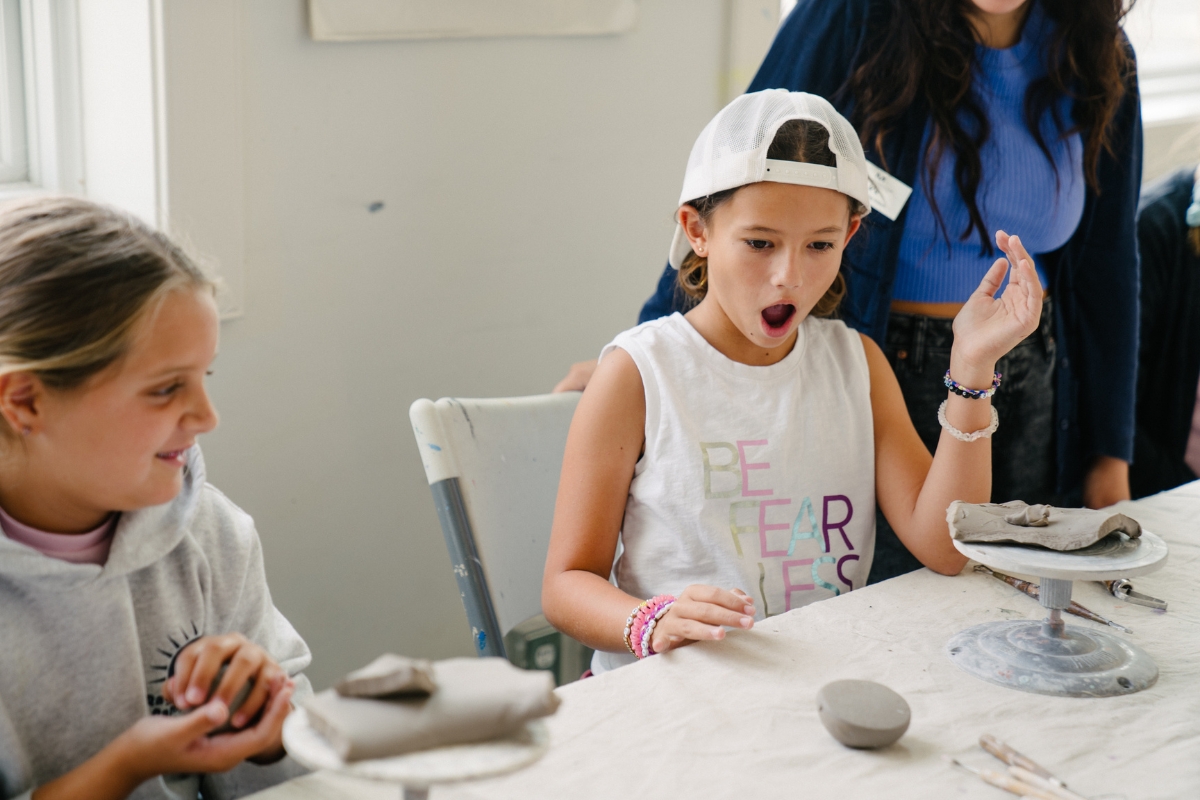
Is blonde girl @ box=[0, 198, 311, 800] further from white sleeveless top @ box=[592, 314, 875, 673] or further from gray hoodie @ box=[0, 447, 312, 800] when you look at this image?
white sleeveless top @ box=[592, 314, 875, 673]

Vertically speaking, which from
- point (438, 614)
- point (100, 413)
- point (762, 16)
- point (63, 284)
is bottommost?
point (438, 614)

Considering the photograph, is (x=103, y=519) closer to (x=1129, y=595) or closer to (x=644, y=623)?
(x=644, y=623)

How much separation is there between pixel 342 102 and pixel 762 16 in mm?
1046

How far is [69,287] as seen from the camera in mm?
901

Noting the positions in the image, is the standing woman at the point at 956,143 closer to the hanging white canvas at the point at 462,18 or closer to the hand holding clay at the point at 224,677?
the hanging white canvas at the point at 462,18

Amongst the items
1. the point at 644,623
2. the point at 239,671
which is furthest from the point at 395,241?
the point at 239,671

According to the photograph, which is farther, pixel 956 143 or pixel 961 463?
pixel 956 143

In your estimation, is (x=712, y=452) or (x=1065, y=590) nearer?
(x=1065, y=590)

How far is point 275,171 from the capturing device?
5.87 ft

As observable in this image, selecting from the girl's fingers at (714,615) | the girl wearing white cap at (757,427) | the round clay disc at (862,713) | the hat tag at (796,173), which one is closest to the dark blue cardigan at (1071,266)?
the girl wearing white cap at (757,427)

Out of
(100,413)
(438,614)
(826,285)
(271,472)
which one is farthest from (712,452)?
(438,614)

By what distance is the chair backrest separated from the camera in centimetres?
142

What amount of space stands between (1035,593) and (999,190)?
642 mm

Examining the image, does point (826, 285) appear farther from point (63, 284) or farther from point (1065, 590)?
point (63, 284)
